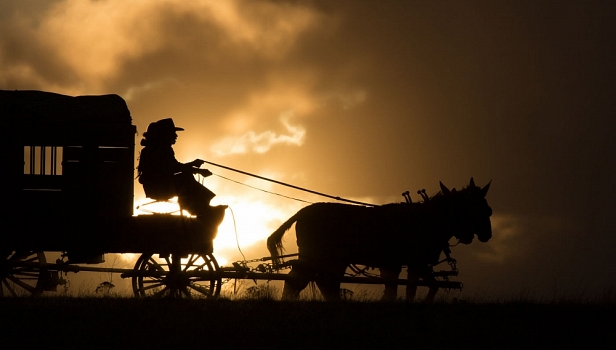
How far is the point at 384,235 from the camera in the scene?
14062 mm

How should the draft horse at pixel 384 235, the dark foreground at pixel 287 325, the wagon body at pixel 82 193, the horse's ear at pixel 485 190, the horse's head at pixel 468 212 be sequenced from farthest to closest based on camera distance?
the horse's ear at pixel 485 190 → the horse's head at pixel 468 212 → the draft horse at pixel 384 235 → the wagon body at pixel 82 193 → the dark foreground at pixel 287 325

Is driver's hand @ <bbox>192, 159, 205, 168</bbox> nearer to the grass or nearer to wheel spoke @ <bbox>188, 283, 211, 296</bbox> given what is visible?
wheel spoke @ <bbox>188, 283, 211, 296</bbox>

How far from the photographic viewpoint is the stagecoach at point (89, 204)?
12430mm

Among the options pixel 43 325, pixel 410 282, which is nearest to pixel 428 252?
pixel 410 282

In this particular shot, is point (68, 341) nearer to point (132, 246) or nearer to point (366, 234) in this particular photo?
point (132, 246)

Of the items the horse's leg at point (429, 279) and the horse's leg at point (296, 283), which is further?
the horse's leg at point (296, 283)

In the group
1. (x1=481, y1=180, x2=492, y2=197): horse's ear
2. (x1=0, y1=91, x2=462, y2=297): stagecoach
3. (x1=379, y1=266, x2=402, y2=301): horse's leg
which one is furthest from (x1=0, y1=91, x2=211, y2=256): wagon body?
(x1=481, y1=180, x2=492, y2=197): horse's ear

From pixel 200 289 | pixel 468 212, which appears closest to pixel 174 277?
pixel 200 289

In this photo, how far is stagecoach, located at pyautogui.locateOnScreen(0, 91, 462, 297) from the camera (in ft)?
40.8

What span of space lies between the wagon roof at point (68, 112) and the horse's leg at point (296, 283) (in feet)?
12.6

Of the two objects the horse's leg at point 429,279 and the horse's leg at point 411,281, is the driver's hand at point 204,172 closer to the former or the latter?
the horse's leg at point 411,281

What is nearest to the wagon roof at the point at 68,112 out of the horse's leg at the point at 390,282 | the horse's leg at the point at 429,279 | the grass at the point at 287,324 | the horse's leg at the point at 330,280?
the grass at the point at 287,324

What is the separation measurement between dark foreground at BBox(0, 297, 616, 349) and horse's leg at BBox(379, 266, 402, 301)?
5.97 feet

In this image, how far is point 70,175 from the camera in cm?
1252
